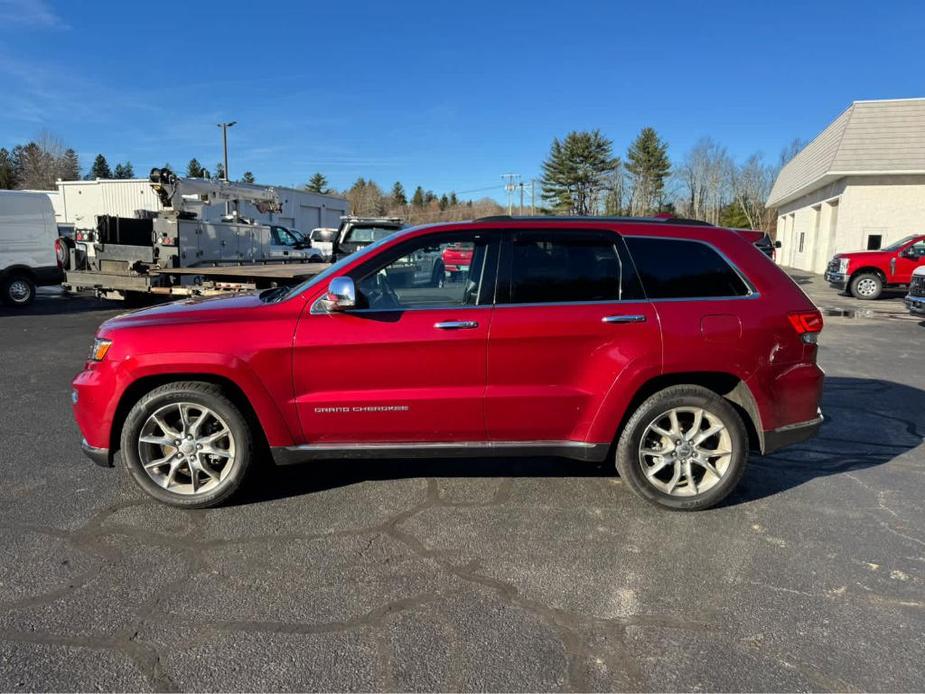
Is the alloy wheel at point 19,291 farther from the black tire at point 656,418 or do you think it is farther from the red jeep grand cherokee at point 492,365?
the black tire at point 656,418

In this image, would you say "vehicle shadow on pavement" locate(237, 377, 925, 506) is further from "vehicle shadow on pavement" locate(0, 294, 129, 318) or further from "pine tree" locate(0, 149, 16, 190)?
"pine tree" locate(0, 149, 16, 190)

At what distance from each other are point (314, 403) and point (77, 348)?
7.63 m

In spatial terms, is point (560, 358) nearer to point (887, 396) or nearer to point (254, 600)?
point (254, 600)

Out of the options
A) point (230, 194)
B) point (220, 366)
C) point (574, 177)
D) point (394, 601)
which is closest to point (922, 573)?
point (394, 601)

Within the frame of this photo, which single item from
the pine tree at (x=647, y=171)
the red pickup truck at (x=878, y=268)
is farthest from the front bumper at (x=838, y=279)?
the pine tree at (x=647, y=171)

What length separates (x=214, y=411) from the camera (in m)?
3.80

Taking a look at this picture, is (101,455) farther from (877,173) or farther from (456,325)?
(877,173)

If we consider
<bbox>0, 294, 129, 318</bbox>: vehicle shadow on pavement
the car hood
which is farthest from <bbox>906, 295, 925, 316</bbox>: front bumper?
<bbox>0, 294, 129, 318</bbox>: vehicle shadow on pavement

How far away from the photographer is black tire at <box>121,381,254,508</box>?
3.78 metres

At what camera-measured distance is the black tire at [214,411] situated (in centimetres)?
378

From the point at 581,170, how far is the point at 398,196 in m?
48.6

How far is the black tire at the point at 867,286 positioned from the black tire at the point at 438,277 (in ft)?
60.2

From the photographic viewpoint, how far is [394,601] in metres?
2.96

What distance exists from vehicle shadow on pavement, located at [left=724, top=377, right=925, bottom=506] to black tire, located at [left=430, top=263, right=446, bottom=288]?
2.34m
